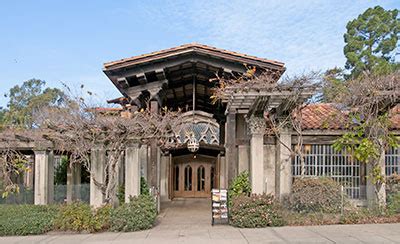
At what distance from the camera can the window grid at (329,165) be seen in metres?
13.6

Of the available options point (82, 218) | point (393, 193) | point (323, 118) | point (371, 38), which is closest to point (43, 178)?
point (82, 218)

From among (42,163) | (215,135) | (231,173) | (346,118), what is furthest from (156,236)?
(215,135)

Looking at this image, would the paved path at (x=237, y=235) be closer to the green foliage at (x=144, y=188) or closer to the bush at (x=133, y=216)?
the bush at (x=133, y=216)

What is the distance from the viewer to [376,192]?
1247 cm

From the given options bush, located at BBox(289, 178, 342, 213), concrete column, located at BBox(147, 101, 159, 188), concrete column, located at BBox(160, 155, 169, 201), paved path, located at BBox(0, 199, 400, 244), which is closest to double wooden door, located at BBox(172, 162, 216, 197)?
concrete column, located at BBox(160, 155, 169, 201)

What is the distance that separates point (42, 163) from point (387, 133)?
11.8 m

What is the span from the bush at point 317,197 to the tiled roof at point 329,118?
6.96 ft

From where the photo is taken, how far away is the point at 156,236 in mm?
10406

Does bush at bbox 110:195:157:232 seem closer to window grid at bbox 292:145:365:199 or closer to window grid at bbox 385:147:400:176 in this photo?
window grid at bbox 292:145:365:199

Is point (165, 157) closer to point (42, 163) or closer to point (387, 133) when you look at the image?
point (42, 163)

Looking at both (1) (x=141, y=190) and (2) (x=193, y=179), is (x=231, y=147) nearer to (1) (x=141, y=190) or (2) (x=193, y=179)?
(1) (x=141, y=190)

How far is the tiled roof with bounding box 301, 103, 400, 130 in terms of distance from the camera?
43.7ft

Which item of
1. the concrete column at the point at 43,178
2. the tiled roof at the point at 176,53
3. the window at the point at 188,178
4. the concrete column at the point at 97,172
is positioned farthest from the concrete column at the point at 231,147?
the window at the point at 188,178

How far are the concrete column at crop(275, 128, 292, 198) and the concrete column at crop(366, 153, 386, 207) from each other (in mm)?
2486
